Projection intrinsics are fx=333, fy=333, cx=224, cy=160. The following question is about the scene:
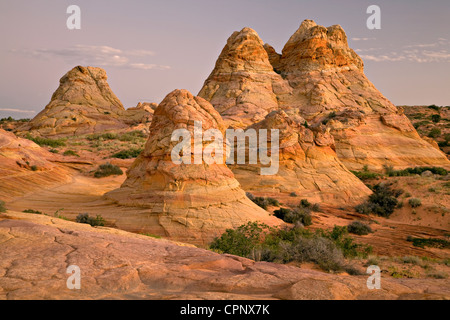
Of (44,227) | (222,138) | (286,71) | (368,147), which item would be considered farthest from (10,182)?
(286,71)

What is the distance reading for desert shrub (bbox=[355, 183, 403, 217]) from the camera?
17266 millimetres

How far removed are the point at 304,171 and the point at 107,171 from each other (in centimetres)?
1173

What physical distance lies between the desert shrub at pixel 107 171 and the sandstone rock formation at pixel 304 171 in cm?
723

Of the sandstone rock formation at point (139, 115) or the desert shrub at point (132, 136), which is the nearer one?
the desert shrub at point (132, 136)

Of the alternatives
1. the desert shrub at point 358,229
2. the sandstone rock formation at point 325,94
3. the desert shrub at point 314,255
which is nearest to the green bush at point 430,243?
the desert shrub at point 358,229

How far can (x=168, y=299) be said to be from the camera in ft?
10.9

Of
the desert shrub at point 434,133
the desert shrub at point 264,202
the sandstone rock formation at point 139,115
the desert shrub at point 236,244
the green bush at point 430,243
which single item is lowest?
the green bush at point 430,243

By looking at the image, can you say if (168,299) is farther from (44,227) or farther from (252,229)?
(252,229)

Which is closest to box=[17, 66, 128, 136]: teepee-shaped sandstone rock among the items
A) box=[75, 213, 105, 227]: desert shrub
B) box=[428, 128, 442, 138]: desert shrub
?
box=[75, 213, 105, 227]: desert shrub

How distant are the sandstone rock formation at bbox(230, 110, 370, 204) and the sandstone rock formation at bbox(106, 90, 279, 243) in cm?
564

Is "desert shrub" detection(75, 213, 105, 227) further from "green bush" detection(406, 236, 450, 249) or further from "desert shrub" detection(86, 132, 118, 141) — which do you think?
"desert shrub" detection(86, 132, 118, 141)

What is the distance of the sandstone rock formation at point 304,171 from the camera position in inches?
715

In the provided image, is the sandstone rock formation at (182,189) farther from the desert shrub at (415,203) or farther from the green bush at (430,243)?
the desert shrub at (415,203)

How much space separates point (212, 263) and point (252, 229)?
6453 millimetres
